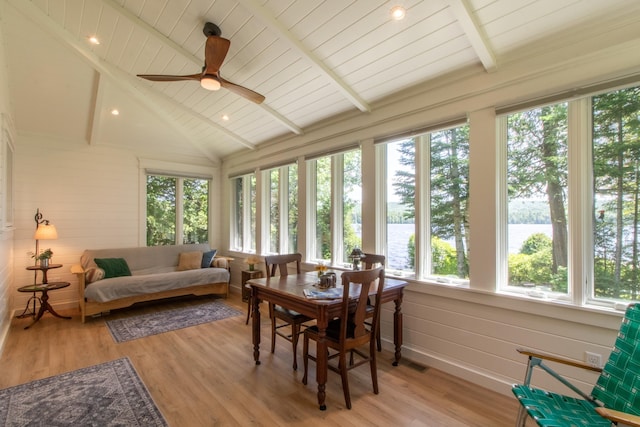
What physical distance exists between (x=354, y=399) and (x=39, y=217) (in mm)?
4996

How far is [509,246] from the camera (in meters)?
2.54

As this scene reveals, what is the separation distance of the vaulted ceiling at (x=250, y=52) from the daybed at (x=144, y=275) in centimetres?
193

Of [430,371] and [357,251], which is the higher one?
[357,251]

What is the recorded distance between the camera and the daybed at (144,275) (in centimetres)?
409

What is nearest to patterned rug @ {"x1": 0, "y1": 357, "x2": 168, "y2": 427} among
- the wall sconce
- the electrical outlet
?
the wall sconce

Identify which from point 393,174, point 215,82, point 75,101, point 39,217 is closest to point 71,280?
point 39,217

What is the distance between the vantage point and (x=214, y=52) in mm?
2469

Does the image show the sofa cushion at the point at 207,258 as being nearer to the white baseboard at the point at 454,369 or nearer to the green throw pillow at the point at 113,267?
the green throw pillow at the point at 113,267

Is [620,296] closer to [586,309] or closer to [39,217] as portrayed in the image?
[586,309]

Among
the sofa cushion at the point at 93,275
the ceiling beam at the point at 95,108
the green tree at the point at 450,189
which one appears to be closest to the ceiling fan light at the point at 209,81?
the green tree at the point at 450,189

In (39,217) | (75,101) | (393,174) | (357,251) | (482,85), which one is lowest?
(357,251)

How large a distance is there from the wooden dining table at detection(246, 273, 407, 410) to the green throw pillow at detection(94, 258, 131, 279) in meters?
2.83

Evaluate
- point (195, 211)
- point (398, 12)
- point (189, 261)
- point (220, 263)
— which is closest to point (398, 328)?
point (398, 12)

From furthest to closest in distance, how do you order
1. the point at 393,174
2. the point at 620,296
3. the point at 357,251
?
the point at 393,174 → the point at 357,251 → the point at 620,296
